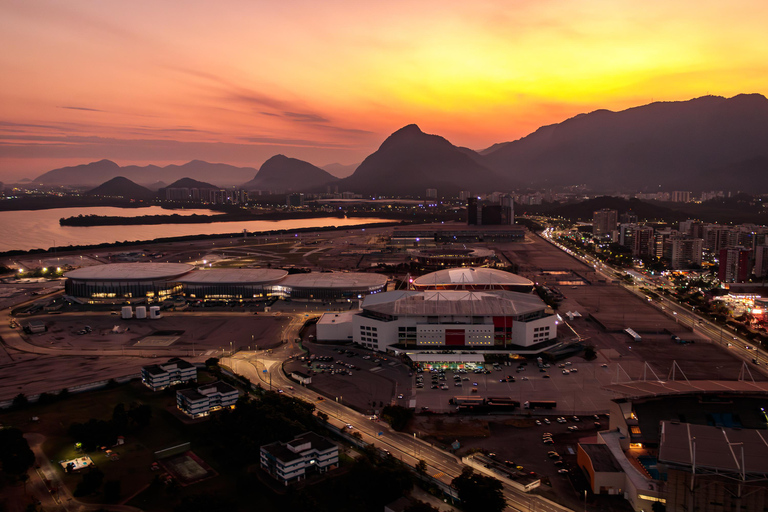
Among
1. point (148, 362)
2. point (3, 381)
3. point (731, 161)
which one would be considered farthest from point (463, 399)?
point (731, 161)

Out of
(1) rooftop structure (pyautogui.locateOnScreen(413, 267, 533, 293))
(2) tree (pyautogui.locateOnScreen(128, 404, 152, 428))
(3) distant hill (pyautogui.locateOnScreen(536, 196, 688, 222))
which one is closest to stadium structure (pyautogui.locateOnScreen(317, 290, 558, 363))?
(1) rooftop structure (pyautogui.locateOnScreen(413, 267, 533, 293))

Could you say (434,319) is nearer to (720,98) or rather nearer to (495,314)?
(495,314)

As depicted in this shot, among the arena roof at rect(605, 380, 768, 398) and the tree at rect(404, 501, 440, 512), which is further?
the arena roof at rect(605, 380, 768, 398)

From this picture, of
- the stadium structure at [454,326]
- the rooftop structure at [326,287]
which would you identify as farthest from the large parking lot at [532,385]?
the rooftop structure at [326,287]

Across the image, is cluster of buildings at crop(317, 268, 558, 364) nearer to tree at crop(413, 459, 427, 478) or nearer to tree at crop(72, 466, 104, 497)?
tree at crop(413, 459, 427, 478)

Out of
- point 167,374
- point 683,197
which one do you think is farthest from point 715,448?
point 683,197
